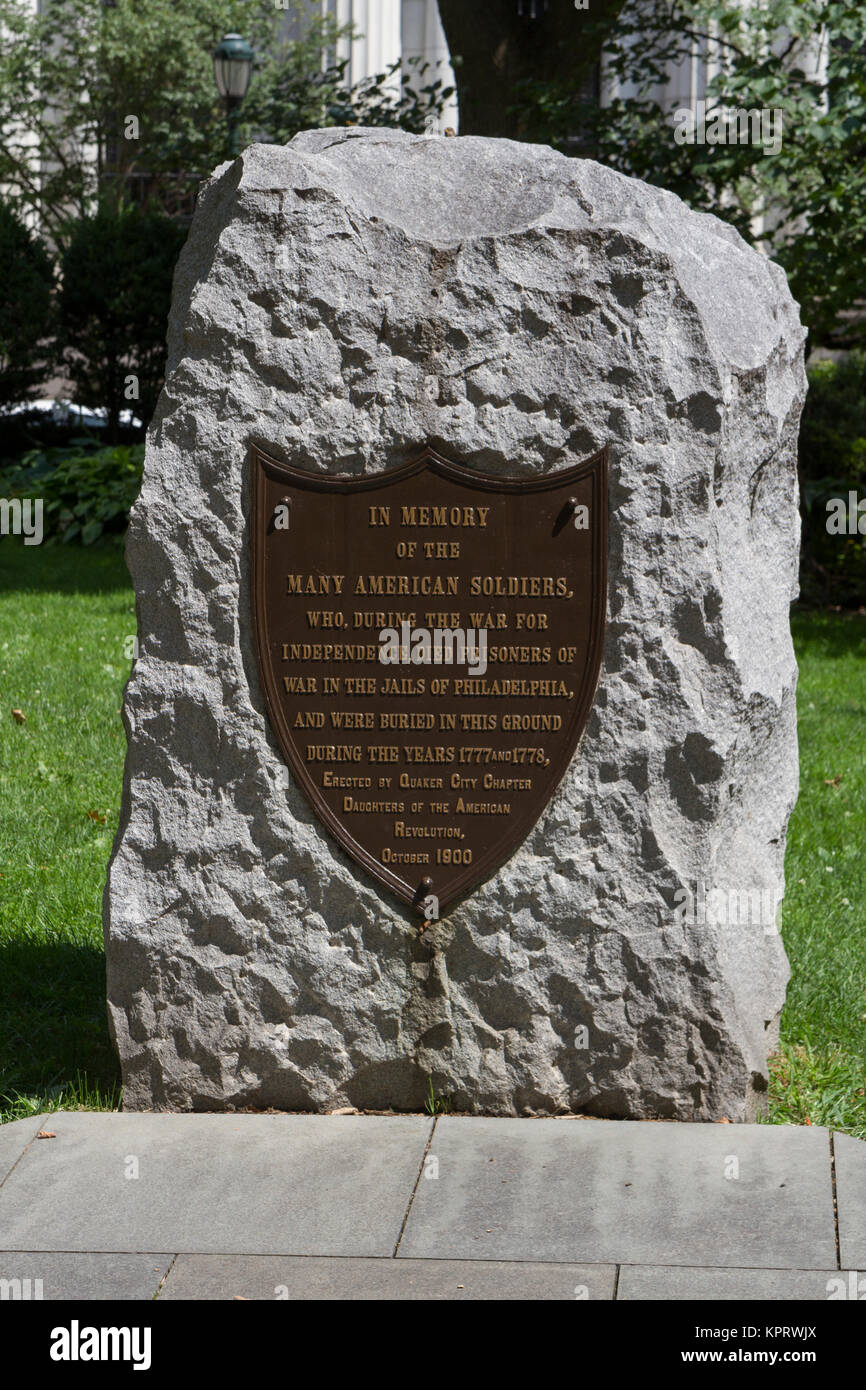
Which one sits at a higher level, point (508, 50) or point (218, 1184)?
point (508, 50)

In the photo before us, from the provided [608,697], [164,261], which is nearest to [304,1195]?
[608,697]

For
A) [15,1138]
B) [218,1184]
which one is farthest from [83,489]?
[218,1184]

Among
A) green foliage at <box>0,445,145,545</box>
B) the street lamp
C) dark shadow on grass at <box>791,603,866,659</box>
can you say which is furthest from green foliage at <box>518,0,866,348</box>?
green foliage at <box>0,445,145,545</box>

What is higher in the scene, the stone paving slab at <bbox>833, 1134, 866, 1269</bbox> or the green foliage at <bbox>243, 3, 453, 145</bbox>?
the green foliage at <bbox>243, 3, 453, 145</bbox>

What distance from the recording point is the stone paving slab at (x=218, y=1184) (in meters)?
3.36

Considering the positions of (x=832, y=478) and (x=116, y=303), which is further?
(x=116, y=303)

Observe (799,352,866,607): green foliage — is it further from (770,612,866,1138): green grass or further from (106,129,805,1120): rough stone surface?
(106,129,805,1120): rough stone surface

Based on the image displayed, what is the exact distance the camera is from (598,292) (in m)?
3.80

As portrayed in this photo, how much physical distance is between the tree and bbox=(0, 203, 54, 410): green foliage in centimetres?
523

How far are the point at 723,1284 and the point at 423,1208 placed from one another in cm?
74

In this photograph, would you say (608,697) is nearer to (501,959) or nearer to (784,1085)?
(501,959)

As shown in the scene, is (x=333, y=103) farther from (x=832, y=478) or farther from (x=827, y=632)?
(x=827, y=632)

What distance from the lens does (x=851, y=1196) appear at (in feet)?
11.6

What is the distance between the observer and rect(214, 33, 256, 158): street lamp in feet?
45.8
